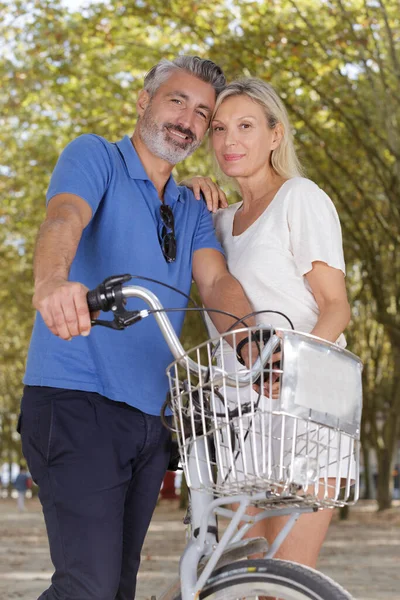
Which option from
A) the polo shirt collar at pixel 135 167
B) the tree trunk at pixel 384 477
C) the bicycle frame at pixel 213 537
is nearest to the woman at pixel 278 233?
the polo shirt collar at pixel 135 167

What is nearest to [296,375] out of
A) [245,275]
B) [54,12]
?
[245,275]

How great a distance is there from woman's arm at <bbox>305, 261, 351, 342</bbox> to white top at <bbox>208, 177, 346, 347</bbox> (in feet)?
0.10

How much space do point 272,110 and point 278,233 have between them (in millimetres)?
567

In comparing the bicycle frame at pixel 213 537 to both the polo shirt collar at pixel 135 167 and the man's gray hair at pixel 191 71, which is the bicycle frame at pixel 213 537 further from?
the man's gray hair at pixel 191 71

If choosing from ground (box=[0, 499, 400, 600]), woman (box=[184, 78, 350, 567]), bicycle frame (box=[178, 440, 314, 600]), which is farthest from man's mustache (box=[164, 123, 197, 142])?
ground (box=[0, 499, 400, 600])

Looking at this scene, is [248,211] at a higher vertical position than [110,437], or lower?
higher

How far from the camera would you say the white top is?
3.66m

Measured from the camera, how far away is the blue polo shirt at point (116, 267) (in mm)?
3357

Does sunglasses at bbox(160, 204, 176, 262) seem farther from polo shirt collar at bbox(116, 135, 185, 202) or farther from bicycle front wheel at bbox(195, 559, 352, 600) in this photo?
bicycle front wheel at bbox(195, 559, 352, 600)

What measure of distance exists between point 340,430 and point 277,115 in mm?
1757

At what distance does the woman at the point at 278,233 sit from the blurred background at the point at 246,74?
1027cm

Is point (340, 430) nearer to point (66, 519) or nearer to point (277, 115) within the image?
point (66, 519)

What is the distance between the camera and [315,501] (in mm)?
2666

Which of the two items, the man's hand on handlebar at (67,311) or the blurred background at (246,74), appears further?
the blurred background at (246,74)
